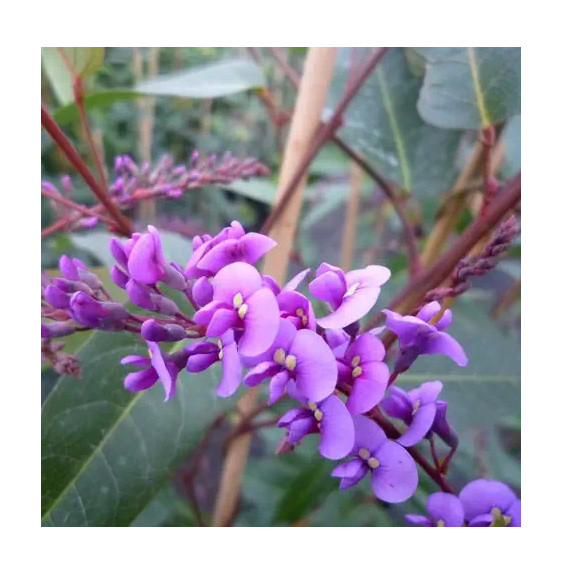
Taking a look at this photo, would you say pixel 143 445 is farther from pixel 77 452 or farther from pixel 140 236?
pixel 140 236

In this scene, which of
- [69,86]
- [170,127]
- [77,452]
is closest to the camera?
[77,452]

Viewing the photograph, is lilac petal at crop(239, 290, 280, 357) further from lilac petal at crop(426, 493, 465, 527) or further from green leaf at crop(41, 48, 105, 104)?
green leaf at crop(41, 48, 105, 104)

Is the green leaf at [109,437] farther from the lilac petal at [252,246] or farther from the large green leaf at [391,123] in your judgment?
the large green leaf at [391,123]

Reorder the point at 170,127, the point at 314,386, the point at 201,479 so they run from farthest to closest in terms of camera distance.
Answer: the point at 170,127 → the point at 201,479 → the point at 314,386

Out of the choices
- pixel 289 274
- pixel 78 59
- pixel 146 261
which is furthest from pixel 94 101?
pixel 146 261

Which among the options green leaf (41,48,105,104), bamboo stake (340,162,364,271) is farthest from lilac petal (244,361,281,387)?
bamboo stake (340,162,364,271)
